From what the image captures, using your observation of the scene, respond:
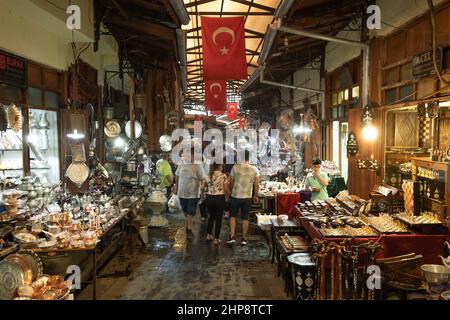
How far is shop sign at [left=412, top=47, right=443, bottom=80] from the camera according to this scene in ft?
17.6

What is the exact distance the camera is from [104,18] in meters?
8.62

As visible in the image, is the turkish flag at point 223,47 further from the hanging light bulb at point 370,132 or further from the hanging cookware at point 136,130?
the hanging cookware at point 136,130

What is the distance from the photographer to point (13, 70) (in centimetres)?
600

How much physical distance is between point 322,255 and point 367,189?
3.69m

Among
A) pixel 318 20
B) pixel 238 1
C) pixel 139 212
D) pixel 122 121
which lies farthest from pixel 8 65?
pixel 318 20

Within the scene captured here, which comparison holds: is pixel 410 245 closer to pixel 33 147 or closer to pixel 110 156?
pixel 33 147

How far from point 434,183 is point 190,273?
4.26 meters

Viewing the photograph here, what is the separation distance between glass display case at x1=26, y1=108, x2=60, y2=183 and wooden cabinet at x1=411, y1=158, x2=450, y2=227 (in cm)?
694

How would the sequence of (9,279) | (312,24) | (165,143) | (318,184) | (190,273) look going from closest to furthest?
(9,279), (190,273), (318,184), (312,24), (165,143)

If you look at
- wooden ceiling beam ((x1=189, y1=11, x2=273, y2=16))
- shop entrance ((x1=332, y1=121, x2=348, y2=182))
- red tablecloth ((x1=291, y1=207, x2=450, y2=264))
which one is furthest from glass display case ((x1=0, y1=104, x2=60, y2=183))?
shop entrance ((x1=332, y1=121, x2=348, y2=182))

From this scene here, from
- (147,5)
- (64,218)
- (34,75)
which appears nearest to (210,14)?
(147,5)

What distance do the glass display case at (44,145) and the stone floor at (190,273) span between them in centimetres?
238

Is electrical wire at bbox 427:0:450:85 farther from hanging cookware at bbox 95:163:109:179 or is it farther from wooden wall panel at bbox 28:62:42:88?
wooden wall panel at bbox 28:62:42:88

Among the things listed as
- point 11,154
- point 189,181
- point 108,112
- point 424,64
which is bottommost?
point 189,181
